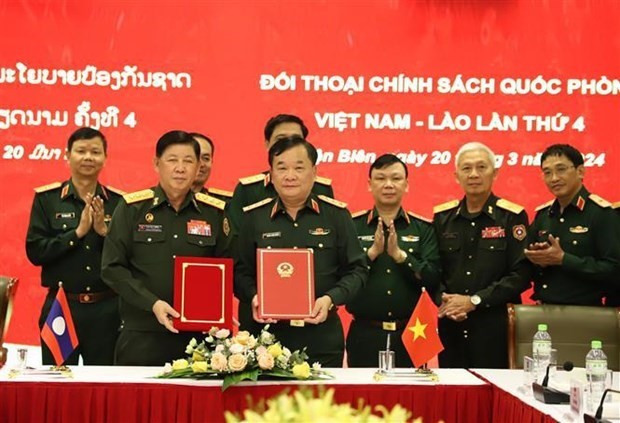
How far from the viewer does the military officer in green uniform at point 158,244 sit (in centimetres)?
401

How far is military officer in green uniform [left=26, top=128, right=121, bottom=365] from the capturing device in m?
4.55

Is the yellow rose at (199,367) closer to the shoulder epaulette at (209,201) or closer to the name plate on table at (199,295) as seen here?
the name plate on table at (199,295)

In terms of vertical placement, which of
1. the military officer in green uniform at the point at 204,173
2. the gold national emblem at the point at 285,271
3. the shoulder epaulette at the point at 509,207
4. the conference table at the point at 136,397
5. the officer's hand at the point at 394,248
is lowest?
the conference table at the point at 136,397

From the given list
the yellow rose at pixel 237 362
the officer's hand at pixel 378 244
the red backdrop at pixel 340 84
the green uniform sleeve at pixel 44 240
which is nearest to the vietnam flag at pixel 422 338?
the yellow rose at pixel 237 362

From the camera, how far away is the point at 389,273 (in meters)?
4.67

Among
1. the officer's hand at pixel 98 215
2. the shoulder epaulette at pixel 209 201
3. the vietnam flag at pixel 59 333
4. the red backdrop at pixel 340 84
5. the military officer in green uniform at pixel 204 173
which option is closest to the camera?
the vietnam flag at pixel 59 333

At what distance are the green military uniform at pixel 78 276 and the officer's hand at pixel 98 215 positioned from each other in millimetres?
79

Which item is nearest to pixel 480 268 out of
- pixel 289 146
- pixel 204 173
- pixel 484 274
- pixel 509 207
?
pixel 484 274

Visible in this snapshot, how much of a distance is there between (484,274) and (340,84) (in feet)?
5.96

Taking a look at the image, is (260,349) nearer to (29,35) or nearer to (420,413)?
(420,413)

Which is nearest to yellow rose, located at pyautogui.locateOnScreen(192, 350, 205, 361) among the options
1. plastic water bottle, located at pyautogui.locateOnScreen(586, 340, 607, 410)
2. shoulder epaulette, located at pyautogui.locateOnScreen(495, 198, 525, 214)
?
plastic water bottle, located at pyautogui.locateOnScreen(586, 340, 607, 410)

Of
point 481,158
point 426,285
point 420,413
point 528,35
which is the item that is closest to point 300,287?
point 420,413

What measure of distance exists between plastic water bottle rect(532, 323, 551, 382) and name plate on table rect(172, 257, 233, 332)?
117 cm

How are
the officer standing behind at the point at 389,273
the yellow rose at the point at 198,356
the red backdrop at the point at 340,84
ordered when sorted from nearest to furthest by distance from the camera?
the yellow rose at the point at 198,356 → the officer standing behind at the point at 389,273 → the red backdrop at the point at 340,84
